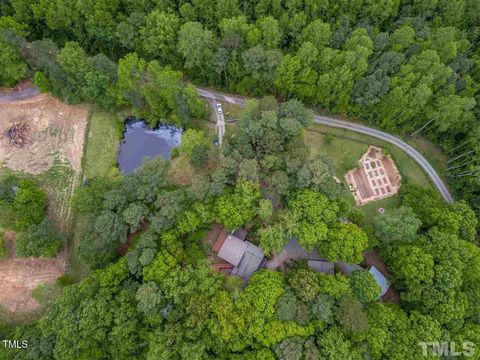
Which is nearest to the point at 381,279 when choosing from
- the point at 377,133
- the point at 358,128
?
the point at 377,133

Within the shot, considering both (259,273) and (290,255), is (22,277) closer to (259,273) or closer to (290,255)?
(259,273)

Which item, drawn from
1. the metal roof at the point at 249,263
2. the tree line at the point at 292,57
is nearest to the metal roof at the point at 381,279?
the metal roof at the point at 249,263

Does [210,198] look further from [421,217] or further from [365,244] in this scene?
[421,217]

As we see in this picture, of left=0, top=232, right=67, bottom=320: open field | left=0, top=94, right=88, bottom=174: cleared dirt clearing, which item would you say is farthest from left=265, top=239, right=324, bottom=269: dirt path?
left=0, top=94, right=88, bottom=174: cleared dirt clearing

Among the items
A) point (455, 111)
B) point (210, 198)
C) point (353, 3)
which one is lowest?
point (210, 198)

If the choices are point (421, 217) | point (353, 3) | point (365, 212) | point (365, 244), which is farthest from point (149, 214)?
point (353, 3)

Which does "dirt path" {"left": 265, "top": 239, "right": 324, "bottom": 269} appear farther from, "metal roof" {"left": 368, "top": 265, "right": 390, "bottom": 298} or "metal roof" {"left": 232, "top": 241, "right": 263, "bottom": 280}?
"metal roof" {"left": 368, "top": 265, "right": 390, "bottom": 298}

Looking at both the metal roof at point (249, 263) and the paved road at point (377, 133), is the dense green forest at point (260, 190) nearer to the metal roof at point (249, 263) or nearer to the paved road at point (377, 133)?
the paved road at point (377, 133)

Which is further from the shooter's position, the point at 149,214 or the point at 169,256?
the point at 149,214
